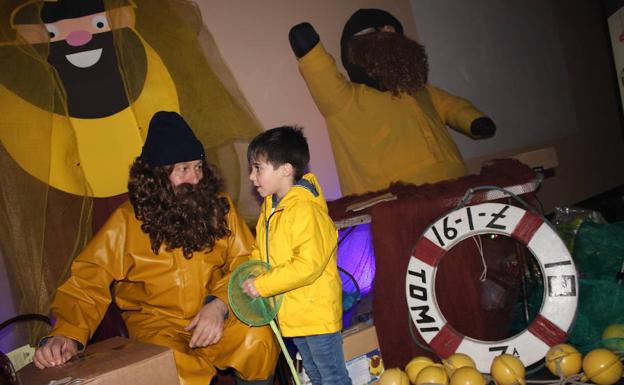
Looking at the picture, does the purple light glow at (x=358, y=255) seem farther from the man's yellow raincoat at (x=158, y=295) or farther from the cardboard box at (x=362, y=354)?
the man's yellow raincoat at (x=158, y=295)

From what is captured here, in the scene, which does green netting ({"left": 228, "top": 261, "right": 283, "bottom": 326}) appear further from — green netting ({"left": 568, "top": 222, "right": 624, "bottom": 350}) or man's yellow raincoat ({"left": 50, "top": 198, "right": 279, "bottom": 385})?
green netting ({"left": 568, "top": 222, "right": 624, "bottom": 350})

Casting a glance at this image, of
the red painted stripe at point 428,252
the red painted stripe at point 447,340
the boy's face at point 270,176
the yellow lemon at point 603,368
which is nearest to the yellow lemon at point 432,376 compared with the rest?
the red painted stripe at point 447,340

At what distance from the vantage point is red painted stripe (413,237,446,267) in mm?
2619

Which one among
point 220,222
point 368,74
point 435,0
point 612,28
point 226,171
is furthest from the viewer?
point 435,0

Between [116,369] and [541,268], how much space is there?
184cm

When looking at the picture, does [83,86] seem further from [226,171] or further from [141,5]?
[226,171]

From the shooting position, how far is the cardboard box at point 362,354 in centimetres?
263

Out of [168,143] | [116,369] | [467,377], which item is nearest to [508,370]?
[467,377]

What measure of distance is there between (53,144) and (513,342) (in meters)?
2.21

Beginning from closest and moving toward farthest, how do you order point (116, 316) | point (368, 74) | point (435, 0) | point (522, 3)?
point (116, 316) < point (368, 74) < point (435, 0) < point (522, 3)

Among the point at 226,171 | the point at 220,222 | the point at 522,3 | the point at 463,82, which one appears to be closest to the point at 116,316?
the point at 220,222

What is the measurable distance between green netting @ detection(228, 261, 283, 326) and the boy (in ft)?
0.15

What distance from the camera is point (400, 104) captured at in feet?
13.4

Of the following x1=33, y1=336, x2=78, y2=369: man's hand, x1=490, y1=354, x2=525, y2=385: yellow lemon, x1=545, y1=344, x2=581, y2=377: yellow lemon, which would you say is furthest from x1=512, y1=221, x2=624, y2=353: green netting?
x1=33, y1=336, x2=78, y2=369: man's hand
